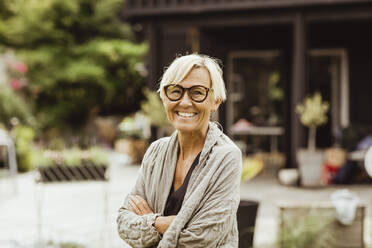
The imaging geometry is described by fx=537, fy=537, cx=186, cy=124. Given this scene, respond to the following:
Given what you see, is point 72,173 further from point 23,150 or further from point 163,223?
point 23,150

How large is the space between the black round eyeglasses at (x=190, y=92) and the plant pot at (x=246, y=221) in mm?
1461

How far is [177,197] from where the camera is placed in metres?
2.12

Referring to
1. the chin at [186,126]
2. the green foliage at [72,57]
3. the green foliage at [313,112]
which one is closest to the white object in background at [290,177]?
the green foliage at [313,112]

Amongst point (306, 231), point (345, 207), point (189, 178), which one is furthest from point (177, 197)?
point (345, 207)

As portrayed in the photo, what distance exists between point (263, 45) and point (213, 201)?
9.39 metres

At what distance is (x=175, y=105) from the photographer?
2111mm

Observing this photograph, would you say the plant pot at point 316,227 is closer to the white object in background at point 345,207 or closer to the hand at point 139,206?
the white object in background at point 345,207

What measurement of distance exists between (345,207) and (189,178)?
2.80 m

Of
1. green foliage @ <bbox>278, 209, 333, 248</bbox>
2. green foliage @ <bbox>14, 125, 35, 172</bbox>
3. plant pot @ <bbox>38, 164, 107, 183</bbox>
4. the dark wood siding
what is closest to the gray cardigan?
green foliage @ <bbox>278, 209, 333, 248</bbox>

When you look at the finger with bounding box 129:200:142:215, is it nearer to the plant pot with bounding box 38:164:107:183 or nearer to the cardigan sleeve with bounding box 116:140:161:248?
the cardigan sleeve with bounding box 116:140:161:248

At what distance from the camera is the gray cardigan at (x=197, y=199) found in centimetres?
202

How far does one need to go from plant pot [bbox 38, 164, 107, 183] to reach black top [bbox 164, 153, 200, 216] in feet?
8.97

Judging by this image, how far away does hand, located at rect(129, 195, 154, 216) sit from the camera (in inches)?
85.3

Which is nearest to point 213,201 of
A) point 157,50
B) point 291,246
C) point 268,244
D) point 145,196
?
point 145,196
